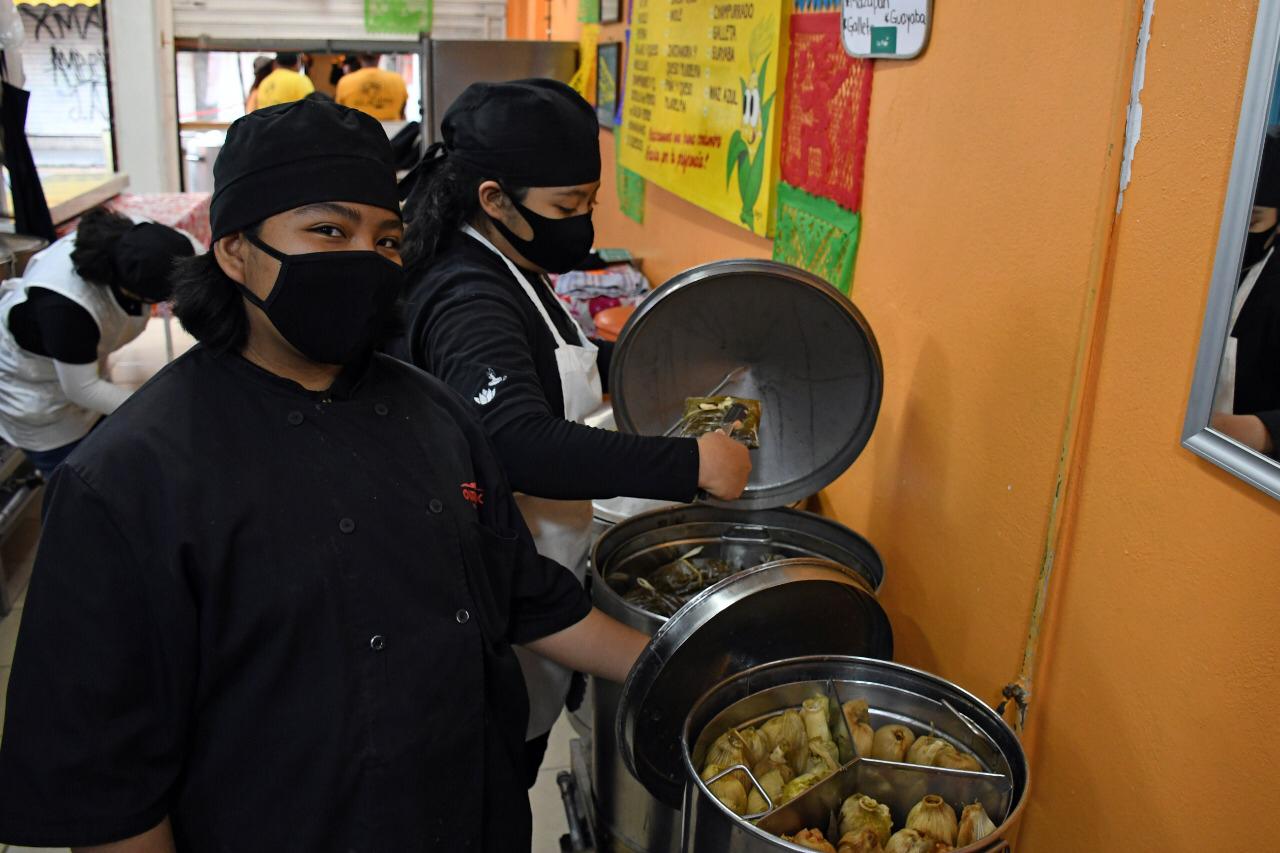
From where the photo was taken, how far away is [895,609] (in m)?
2.29

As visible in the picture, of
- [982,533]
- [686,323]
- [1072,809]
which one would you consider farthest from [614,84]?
[1072,809]

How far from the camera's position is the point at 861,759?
1409 millimetres

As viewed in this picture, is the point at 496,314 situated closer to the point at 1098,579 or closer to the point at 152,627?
the point at 152,627

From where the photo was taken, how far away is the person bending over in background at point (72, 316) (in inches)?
142

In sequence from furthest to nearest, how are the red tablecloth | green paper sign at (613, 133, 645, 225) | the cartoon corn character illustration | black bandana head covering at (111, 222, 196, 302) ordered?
the red tablecloth, green paper sign at (613, 133, 645, 225), black bandana head covering at (111, 222, 196, 302), the cartoon corn character illustration

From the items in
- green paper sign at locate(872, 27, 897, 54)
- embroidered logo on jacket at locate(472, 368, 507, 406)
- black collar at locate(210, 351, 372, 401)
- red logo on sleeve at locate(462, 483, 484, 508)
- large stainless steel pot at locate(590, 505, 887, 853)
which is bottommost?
large stainless steel pot at locate(590, 505, 887, 853)

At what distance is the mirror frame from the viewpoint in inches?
46.3

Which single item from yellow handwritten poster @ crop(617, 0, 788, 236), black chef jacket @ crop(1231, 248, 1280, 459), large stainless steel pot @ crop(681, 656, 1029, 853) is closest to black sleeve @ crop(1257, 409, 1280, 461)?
black chef jacket @ crop(1231, 248, 1280, 459)

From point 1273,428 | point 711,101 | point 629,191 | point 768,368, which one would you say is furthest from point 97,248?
point 1273,428

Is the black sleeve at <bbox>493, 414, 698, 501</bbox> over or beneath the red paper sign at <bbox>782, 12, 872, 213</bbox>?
beneath

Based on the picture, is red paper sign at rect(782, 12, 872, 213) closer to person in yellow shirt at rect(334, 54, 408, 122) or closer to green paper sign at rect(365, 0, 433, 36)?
person in yellow shirt at rect(334, 54, 408, 122)

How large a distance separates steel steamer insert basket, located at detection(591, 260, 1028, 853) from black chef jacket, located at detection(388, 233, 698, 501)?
22 cm

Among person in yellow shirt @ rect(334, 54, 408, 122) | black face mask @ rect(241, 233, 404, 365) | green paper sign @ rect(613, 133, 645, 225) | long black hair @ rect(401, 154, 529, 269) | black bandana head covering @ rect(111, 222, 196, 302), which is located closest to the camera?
black face mask @ rect(241, 233, 404, 365)

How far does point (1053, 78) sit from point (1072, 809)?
43.5 inches
